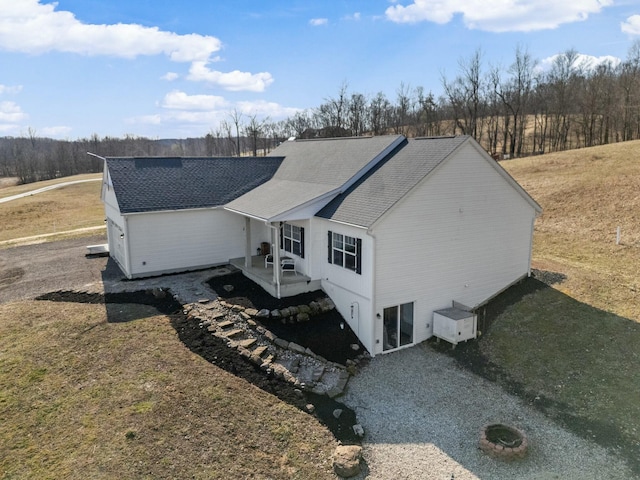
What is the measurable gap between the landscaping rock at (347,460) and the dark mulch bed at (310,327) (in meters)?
3.91

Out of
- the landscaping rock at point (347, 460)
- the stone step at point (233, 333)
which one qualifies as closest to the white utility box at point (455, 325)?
the landscaping rock at point (347, 460)

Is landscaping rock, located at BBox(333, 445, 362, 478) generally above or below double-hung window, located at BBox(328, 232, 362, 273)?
below

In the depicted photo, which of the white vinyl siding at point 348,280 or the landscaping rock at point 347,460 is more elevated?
the white vinyl siding at point 348,280

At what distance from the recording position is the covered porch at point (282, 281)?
1588 cm

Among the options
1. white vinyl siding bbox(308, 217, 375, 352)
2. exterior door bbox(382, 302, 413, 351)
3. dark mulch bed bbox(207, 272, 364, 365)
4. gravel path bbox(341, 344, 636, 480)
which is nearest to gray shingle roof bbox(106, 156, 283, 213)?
dark mulch bed bbox(207, 272, 364, 365)

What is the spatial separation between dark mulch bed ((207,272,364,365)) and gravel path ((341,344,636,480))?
1.02 metres

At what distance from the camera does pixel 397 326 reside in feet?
47.9

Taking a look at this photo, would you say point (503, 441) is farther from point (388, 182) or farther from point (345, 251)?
point (388, 182)

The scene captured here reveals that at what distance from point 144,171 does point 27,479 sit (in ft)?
49.1

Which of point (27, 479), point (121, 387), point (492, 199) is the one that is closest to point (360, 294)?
point (492, 199)

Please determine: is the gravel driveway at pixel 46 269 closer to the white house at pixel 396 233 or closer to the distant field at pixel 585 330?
the white house at pixel 396 233

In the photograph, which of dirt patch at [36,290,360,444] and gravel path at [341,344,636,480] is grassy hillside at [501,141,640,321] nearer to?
gravel path at [341,344,636,480]

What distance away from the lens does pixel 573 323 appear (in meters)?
15.0

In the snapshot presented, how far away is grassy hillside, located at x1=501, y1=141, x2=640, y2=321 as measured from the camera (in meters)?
17.3
